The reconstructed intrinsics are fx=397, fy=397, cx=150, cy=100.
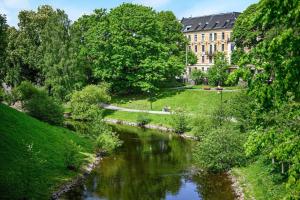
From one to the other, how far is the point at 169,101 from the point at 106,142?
31.4m

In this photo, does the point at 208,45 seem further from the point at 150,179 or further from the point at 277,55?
the point at 277,55

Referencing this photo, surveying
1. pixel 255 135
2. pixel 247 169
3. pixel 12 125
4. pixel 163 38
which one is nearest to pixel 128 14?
pixel 163 38

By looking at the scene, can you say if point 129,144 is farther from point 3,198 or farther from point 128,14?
point 128,14

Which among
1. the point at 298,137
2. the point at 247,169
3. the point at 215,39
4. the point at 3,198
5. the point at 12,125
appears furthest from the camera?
the point at 215,39

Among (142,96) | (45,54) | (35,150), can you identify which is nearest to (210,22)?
(142,96)

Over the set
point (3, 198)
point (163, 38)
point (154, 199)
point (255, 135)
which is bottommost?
point (154, 199)

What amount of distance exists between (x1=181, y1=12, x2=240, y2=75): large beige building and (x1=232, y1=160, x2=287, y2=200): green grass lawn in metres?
62.3

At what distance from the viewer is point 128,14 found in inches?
3120

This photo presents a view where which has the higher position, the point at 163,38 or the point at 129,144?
the point at 163,38

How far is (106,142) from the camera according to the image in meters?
44.6

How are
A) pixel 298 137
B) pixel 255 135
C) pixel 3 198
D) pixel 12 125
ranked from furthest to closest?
pixel 12 125 < pixel 3 198 < pixel 255 135 < pixel 298 137

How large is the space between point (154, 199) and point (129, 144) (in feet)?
65.9

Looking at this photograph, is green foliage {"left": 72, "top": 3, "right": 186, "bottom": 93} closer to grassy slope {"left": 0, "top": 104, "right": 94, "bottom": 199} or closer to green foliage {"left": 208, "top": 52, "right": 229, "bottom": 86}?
green foliage {"left": 208, "top": 52, "right": 229, "bottom": 86}

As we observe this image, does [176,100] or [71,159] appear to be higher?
[176,100]
